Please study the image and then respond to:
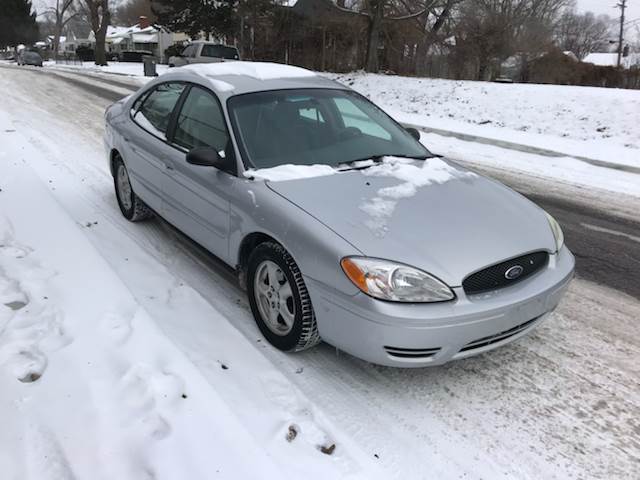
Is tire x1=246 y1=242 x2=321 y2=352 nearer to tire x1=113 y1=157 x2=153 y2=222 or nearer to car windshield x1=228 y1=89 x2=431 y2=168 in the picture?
car windshield x1=228 y1=89 x2=431 y2=168

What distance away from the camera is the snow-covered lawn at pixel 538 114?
1038 cm

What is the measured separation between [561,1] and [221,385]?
46567 mm

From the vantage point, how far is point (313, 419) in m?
2.70

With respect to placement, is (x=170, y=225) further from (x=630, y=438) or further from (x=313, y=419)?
(x=630, y=438)

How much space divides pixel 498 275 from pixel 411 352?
608 mm

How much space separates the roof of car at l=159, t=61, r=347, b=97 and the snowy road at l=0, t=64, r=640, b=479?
1.40 metres

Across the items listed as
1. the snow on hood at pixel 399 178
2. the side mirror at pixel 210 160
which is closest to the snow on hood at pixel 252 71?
the side mirror at pixel 210 160

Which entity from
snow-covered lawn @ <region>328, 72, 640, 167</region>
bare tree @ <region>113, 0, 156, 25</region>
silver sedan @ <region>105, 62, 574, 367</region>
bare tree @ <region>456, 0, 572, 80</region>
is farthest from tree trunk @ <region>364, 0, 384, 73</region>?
bare tree @ <region>113, 0, 156, 25</region>

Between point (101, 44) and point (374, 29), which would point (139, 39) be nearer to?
point (101, 44)

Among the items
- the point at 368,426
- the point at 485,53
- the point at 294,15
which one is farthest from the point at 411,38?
the point at 368,426

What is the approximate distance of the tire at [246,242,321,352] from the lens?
117 inches

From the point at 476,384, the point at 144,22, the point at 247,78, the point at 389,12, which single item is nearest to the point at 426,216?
the point at 476,384

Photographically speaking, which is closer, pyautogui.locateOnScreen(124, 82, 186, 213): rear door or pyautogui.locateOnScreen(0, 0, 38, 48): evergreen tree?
pyautogui.locateOnScreen(124, 82, 186, 213): rear door

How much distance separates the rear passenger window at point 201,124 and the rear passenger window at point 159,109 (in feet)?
0.79
